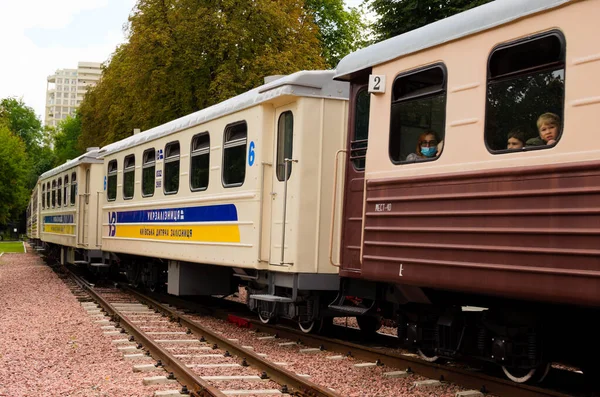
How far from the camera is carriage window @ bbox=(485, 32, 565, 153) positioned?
527 centimetres

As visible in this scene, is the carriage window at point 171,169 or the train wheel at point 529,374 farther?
the carriage window at point 171,169

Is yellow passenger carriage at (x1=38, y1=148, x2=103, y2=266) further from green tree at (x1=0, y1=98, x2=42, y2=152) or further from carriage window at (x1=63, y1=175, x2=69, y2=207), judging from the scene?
green tree at (x1=0, y1=98, x2=42, y2=152)

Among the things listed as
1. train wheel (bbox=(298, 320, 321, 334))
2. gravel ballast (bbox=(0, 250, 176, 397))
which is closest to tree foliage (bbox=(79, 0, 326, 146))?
gravel ballast (bbox=(0, 250, 176, 397))

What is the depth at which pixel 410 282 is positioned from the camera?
650 centimetres

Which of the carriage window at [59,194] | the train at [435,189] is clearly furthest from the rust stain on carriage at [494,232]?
the carriage window at [59,194]

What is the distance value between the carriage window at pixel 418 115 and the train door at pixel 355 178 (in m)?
0.87

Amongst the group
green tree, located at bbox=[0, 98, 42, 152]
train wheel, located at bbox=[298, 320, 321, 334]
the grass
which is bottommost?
Result: the grass

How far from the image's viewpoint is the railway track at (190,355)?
21.5 feet

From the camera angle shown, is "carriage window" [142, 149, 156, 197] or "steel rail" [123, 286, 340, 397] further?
"carriage window" [142, 149, 156, 197]

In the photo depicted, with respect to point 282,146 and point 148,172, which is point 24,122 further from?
point 282,146

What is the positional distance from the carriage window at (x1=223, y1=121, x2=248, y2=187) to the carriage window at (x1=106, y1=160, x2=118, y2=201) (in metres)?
6.36

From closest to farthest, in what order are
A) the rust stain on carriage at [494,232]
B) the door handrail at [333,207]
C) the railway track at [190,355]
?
the rust stain on carriage at [494,232] < the railway track at [190,355] < the door handrail at [333,207]

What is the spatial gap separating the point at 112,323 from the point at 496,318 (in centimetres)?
672

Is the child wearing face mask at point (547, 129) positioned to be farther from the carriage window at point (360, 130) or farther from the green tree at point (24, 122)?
the green tree at point (24, 122)
